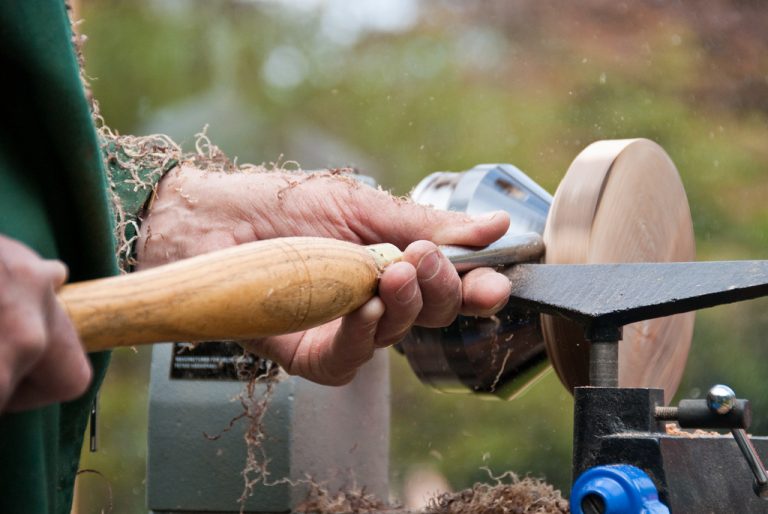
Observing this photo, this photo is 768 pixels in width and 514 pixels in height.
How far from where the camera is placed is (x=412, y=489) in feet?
18.4

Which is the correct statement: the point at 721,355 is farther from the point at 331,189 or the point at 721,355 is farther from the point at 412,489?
the point at 331,189

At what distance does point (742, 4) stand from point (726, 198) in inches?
46.9

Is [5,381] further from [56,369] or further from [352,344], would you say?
[352,344]

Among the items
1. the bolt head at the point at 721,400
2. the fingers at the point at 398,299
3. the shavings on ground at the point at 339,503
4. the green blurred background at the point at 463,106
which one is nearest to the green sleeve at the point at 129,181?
the fingers at the point at 398,299

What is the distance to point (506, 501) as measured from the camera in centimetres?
132

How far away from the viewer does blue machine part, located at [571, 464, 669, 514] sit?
893mm

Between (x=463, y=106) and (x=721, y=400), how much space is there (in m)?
4.98

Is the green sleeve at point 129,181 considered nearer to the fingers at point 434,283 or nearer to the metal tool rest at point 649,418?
the fingers at point 434,283

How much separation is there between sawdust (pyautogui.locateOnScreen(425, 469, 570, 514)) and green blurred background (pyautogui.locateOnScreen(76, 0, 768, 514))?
12.6 ft

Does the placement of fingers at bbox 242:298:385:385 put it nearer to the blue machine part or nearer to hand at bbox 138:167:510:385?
hand at bbox 138:167:510:385

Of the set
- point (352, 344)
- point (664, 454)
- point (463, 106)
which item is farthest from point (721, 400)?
point (463, 106)

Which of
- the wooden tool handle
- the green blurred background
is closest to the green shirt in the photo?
the wooden tool handle

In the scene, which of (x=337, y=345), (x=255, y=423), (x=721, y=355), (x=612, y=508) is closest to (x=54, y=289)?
(x=612, y=508)

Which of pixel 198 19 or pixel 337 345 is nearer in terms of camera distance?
pixel 337 345
